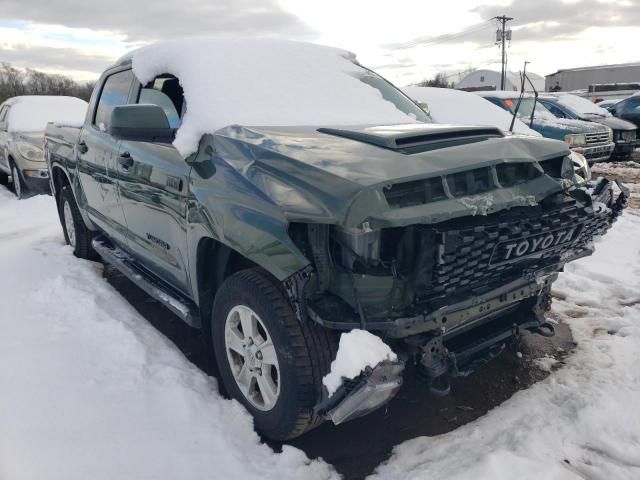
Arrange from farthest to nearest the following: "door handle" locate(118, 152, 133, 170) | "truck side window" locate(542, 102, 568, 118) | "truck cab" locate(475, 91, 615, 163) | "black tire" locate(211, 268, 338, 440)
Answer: "truck side window" locate(542, 102, 568, 118) < "truck cab" locate(475, 91, 615, 163) < "door handle" locate(118, 152, 133, 170) < "black tire" locate(211, 268, 338, 440)

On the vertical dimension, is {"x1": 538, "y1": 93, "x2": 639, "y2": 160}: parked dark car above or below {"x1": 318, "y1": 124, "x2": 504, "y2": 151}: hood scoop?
below

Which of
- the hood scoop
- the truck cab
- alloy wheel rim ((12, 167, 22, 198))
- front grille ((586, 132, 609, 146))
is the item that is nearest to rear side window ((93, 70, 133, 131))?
the hood scoop

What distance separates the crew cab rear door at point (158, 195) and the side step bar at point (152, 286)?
7cm

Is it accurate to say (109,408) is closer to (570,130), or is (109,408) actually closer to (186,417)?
(186,417)

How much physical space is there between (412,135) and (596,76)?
5908 cm

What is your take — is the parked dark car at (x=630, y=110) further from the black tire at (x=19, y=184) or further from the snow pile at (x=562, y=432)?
the black tire at (x=19, y=184)

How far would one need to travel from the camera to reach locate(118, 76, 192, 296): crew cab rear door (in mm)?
2883

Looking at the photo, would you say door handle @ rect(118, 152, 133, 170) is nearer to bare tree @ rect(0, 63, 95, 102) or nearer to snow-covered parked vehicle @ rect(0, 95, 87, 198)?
snow-covered parked vehicle @ rect(0, 95, 87, 198)

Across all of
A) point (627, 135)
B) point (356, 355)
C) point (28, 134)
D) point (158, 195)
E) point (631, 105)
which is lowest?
point (627, 135)

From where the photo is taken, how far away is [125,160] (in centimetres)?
344

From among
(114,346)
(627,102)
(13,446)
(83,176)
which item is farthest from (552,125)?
(13,446)

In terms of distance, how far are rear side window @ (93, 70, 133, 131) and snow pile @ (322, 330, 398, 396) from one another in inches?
107

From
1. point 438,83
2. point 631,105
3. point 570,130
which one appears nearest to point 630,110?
point 631,105

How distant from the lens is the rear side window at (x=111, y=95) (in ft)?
12.7
